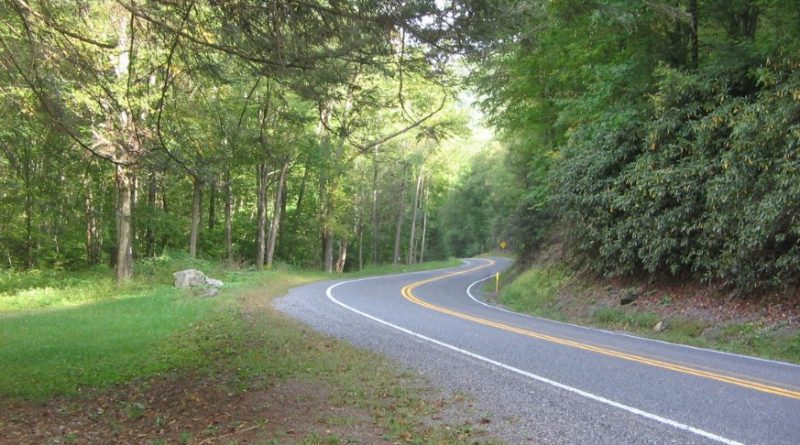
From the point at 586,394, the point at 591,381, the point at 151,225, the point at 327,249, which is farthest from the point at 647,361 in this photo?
the point at 327,249

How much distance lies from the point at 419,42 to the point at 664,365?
559 cm

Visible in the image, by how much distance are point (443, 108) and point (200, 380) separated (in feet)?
37.5

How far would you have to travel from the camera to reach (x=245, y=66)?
7262 mm

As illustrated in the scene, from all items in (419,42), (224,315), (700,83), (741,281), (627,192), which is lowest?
(224,315)

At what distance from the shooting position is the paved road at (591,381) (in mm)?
5020

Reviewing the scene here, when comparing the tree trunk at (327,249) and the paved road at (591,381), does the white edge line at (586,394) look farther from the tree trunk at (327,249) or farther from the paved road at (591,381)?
the tree trunk at (327,249)

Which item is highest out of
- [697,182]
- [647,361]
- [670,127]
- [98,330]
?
[670,127]

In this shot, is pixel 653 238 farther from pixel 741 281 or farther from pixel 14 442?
pixel 14 442

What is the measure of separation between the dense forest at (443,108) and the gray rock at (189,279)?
187cm

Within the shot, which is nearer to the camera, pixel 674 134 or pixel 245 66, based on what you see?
pixel 245 66

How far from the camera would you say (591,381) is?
269 inches

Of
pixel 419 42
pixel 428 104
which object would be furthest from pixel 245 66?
pixel 428 104

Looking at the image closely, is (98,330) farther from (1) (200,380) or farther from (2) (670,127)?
(2) (670,127)

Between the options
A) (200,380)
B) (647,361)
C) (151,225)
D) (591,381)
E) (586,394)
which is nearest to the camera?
(586,394)
